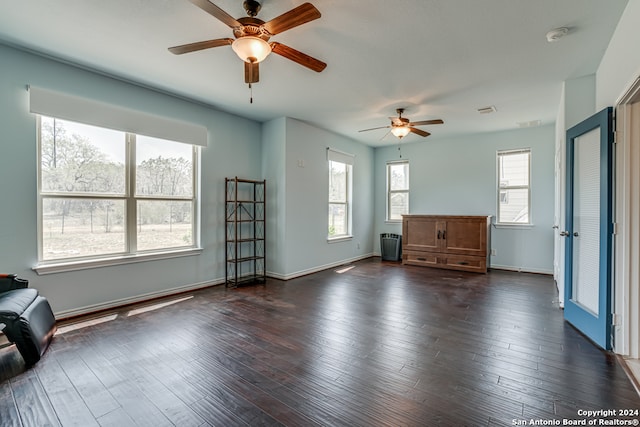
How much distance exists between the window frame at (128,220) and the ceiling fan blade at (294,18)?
2.69m

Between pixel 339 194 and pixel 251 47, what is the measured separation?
4583 millimetres

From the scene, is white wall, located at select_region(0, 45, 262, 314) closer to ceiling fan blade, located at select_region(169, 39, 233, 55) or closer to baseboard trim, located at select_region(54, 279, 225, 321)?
baseboard trim, located at select_region(54, 279, 225, 321)

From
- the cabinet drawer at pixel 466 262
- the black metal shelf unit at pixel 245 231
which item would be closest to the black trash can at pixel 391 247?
the cabinet drawer at pixel 466 262

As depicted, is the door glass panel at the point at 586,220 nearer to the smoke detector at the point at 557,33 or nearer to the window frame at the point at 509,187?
the smoke detector at the point at 557,33

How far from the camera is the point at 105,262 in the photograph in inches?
141

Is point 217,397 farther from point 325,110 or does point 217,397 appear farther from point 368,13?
point 325,110

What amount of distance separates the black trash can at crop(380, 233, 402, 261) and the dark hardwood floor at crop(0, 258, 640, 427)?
307 cm

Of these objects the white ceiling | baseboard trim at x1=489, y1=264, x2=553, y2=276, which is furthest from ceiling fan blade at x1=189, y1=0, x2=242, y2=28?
baseboard trim at x1=489, y1=264, x2=553, y2=276

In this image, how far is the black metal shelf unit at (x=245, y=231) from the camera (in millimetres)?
4879

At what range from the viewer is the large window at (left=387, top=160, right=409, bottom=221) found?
23.9 ft

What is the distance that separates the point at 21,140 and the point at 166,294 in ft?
7.71

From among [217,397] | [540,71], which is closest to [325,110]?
[540,71]

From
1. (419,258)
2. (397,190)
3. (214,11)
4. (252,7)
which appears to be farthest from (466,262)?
(214,11)

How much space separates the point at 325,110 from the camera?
4793 mm
